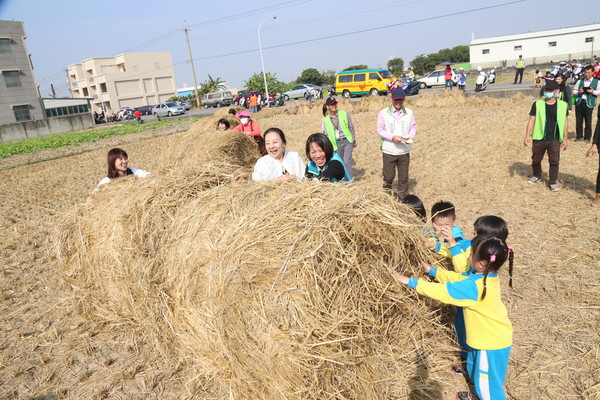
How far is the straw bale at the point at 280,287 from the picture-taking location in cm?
232

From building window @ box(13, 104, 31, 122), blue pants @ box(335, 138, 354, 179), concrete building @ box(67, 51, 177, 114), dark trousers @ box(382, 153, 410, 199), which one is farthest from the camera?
concrete building @ box(67, 51, 177, 114)

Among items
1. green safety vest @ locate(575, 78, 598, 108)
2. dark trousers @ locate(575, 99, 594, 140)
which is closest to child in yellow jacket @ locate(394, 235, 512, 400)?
green safety vest @ locate(575, 78, 598, 108)

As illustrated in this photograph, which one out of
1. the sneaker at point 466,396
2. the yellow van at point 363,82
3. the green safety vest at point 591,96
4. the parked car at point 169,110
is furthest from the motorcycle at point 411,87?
the sneaker at point 466,396

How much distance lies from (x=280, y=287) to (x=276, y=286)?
0.03m

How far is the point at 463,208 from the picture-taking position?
20.6ft

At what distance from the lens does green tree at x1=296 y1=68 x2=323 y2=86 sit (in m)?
66.4

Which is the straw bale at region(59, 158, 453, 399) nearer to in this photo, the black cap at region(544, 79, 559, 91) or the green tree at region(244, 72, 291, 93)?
the black cap at region(544, 79, 559, 91)

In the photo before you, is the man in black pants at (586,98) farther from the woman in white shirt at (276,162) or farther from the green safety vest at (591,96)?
the woman in white shirt at (276,162)

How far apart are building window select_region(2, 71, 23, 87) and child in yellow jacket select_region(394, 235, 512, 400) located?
176ft

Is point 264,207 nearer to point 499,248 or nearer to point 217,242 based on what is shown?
point 217,242

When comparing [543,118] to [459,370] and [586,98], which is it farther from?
[459,370]

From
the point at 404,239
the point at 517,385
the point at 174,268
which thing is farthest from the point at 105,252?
the point at 517,385

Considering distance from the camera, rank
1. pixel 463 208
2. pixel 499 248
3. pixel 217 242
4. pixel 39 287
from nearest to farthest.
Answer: pixel 499 248, pixel 217 242, pixel 39 287, pixel 463 208

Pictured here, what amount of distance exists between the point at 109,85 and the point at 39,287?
77.6m
